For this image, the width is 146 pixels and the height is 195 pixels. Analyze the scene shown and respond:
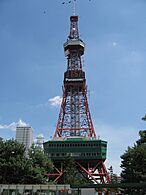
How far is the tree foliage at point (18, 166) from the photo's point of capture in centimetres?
3438

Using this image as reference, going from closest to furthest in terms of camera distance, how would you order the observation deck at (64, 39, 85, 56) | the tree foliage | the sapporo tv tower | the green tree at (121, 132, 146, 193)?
the green tree at (121, 132, 146, 193), the tree foliage, the sapporo tv tower, the observation deck at (64, 39, 85, 56)

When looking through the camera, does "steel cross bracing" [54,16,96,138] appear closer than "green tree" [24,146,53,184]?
No

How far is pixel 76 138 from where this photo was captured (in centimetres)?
7562

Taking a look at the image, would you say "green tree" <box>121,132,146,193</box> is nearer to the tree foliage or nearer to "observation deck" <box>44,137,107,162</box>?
the tree foliage

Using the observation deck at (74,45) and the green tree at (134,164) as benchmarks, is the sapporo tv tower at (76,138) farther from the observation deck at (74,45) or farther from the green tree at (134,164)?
the green tree at (134,164)

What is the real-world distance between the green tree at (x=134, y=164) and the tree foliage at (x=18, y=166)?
36.2ft

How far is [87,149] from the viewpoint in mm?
74375

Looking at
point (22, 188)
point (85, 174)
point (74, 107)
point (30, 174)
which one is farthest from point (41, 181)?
point (74, 107)

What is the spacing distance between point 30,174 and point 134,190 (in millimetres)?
13422

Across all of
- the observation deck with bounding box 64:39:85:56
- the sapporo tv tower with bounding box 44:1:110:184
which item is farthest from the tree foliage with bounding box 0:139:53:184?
the observation deck with bounding box 64:39:85:56

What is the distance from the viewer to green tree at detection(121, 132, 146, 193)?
32500 millimetres

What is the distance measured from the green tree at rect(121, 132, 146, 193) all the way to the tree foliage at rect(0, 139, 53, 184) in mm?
11023

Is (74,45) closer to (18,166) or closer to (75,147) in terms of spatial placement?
(75,147)

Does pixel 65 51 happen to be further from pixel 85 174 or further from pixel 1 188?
pixel 1 188
